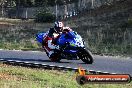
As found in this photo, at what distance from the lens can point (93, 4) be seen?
6331 cm

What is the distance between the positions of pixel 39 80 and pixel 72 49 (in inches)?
194

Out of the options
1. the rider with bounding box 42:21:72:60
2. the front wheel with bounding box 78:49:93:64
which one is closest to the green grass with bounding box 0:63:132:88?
the front wheel with bounding box 78:49:93:64

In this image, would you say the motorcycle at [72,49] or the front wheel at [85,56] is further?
the motorcycle at [72,49]

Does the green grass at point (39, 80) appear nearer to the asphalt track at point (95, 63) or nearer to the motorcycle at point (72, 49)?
the asphalt track at point (95, 63)

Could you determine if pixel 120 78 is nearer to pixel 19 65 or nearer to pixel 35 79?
pixel 35 79

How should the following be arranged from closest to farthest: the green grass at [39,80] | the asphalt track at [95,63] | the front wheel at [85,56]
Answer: the green grass at [39,80], the asphalt track at [95,63], the front wheel at [85,56]

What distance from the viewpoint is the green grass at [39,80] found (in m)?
12.4

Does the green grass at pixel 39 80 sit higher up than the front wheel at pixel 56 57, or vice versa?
the green grass at pixel 39 80

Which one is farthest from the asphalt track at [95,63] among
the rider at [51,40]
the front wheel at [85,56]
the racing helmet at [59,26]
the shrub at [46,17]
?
the shrub at [46,17]

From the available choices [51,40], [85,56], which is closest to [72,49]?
[85,56]

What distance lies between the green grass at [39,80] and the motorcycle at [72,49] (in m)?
2.44

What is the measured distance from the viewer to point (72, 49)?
59.9 ft

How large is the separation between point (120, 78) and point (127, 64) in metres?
10.00

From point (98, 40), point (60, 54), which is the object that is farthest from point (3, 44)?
point (60, 54)
